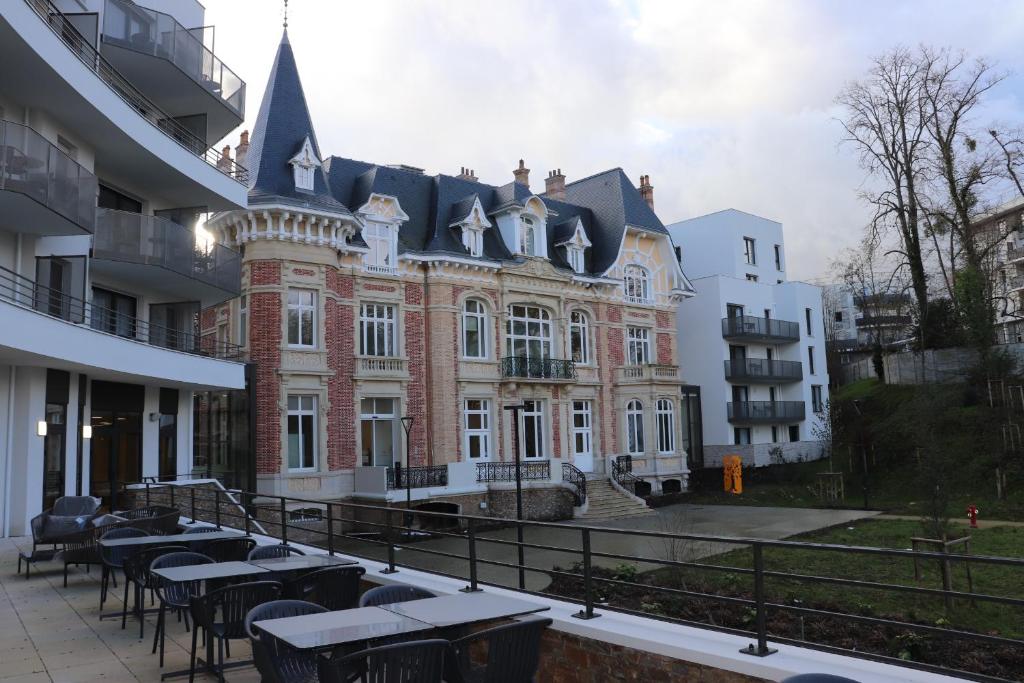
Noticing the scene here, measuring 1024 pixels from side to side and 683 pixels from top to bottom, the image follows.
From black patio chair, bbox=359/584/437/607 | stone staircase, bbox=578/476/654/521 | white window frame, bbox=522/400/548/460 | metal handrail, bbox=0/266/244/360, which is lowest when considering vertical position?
stone staircase, bbox=578/476/654/521

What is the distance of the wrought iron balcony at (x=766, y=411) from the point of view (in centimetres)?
3828

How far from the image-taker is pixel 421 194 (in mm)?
30812

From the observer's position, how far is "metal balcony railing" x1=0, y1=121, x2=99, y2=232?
1320 cm

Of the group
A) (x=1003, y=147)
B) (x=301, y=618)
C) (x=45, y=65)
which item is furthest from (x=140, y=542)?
(x=1003, y=147)

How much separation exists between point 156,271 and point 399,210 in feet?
34.8

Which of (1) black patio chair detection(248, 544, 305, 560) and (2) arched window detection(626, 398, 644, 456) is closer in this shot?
(1) black patio chair detection(248, 544, 305, 560)

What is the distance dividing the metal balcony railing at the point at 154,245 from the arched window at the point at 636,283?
19.3 metres

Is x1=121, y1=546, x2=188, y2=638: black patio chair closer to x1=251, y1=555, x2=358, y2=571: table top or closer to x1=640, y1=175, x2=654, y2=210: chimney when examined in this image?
x1=251, y1=555, x2=358, y2=571: table top

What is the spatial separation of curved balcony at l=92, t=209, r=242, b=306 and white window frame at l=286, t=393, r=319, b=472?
4.95 metres

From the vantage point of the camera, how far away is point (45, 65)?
47.2 ft

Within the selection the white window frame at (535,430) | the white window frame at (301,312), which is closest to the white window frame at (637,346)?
the white window frame at (535,430)

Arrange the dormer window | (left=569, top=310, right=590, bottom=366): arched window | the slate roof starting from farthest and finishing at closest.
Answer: (left=569, top=310, right=590, bottom=366): arched window, the slate roof, the dormer window

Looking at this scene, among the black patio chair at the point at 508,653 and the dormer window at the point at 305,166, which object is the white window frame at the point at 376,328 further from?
the black patio chair at the point at 508,653

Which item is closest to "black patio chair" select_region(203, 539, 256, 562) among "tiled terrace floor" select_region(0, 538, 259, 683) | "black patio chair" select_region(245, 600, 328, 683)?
"tiled terrace floor" select_region(0, 538, 259, 683)
